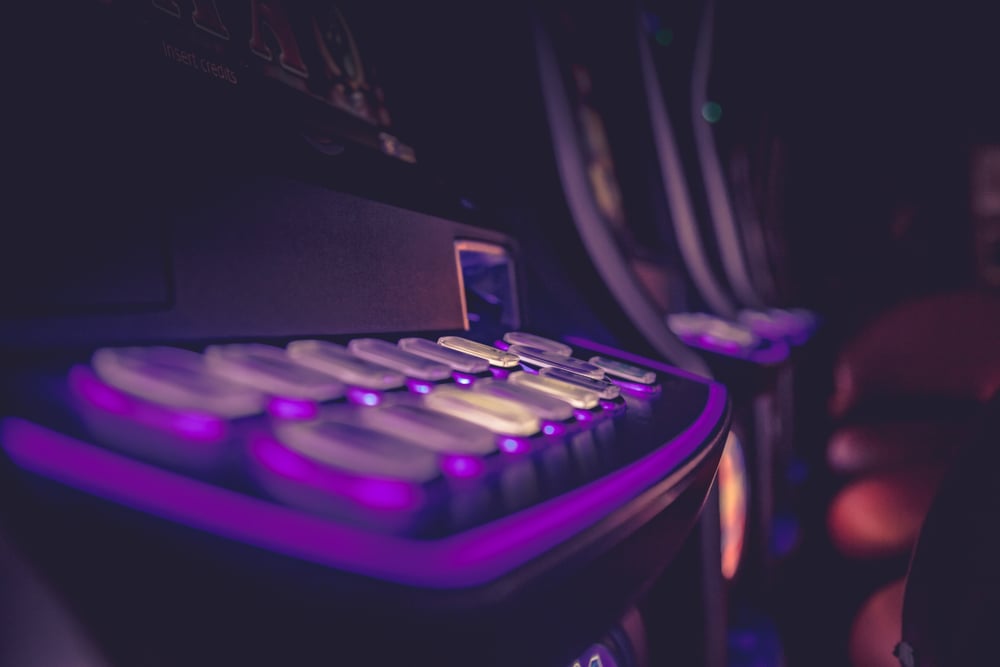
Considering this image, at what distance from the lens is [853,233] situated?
14.2ft

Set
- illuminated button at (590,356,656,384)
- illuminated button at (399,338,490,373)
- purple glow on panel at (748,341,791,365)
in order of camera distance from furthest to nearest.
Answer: purple glow on panel at (748,341,791,365) → illuminated button at (590,356,656,384) → illuminated button at (399,338,490,373)

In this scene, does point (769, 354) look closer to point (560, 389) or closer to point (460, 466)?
point (560, 389)

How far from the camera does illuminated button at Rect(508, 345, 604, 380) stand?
531mm

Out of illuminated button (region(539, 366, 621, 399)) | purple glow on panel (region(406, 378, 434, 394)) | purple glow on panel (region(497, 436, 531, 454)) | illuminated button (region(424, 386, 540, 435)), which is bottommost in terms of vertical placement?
illuminated button (region(539, 366, 621, 399))

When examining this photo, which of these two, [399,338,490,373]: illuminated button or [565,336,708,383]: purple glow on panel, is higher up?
[399,338,490,373]: illuminated button

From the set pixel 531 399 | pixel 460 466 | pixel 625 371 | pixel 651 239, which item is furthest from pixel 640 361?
pixel 651 239

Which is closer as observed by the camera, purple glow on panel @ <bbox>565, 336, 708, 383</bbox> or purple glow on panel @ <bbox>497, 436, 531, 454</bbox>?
purple glow on panel @ <bbox>497, 436, 531, 454</bbox>

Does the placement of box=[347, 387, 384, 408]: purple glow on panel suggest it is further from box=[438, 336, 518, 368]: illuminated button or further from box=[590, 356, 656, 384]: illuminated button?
box=[590, 356, 656, 384]: illuminated button

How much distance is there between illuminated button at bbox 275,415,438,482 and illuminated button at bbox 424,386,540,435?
63mm

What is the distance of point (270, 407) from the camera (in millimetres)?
305

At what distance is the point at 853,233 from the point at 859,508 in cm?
370

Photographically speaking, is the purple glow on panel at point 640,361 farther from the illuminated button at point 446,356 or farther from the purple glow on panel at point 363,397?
the purple glow on panel at point 363,397

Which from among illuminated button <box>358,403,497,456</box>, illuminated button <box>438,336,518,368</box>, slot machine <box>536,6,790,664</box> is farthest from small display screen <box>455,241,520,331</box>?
illuminated button <box>358,403,497,456</box>

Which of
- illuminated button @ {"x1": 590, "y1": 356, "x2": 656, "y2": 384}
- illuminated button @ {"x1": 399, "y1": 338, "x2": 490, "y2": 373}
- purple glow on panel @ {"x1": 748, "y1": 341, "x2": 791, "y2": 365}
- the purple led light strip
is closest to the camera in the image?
the purple led light strip
